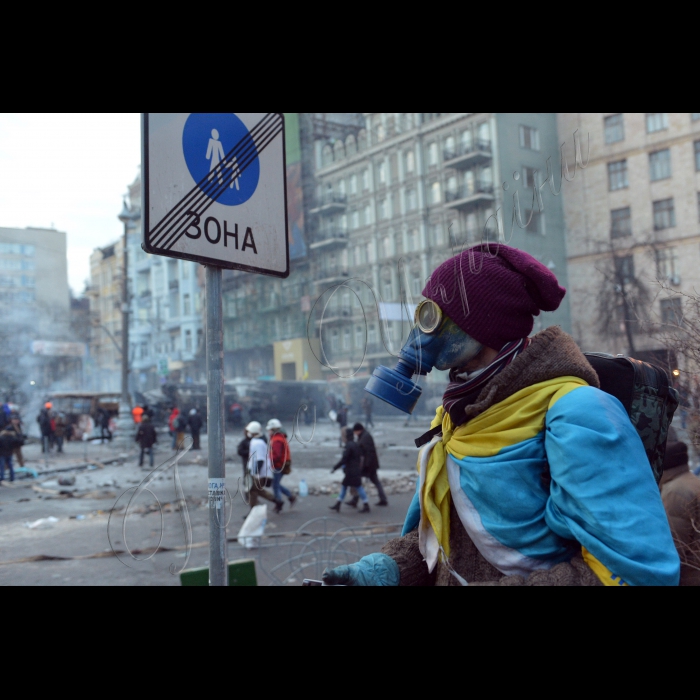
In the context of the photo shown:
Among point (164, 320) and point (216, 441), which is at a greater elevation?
point (164, 320)

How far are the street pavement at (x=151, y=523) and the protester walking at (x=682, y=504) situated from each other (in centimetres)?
150

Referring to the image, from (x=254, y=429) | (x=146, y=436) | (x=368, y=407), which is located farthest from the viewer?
(x=368, y=407)

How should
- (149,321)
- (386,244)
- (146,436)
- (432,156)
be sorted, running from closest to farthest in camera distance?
(146,436)
(432,156)
(386,244)
(149,321)

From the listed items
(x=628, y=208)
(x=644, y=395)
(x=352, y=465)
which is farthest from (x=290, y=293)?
(x=644, y=395)

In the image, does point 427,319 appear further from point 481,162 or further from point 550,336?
point 481,162

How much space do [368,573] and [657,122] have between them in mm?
32554

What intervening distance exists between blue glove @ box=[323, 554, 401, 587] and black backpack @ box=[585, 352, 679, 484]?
749 mm

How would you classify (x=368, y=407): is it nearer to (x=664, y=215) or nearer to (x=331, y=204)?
(x=331, y=204)

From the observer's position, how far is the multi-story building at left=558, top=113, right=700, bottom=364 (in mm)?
27734

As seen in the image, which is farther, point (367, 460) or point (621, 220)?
point (621, 220)

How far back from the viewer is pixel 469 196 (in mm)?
28438

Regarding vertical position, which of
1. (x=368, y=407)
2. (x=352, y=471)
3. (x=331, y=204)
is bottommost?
(x=352, y=471)

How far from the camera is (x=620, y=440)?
1346 mm

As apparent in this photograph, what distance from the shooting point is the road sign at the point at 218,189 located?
1.99m
